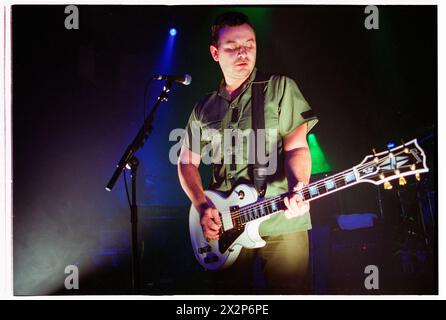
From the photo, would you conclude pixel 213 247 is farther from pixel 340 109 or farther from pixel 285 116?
pixel 340 109

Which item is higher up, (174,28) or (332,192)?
(174,28)

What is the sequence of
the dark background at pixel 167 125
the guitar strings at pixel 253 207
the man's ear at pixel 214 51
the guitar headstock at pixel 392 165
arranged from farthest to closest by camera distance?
the man's ear at pixel 214 51
the dark background at pixel 167 125
the guitar strings at pixel 253 207
the guitar headstock at pixel 392 165

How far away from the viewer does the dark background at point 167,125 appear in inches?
137

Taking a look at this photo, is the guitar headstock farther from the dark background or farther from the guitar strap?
the guitar strap

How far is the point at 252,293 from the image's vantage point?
3500mm

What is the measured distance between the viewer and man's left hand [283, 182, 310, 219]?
3342mm

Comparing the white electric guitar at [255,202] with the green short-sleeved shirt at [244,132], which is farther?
the green short-sleeved shirt at [244,132]

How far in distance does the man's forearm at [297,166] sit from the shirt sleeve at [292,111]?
15cm

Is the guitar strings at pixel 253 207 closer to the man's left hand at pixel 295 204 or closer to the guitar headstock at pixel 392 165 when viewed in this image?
the man's left hand at pixel 295 204

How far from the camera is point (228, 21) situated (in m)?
3.55

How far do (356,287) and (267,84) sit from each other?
1.59 m

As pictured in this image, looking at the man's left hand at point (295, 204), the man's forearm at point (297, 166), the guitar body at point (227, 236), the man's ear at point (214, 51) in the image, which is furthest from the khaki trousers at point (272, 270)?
the man's ear at point (214, 51)

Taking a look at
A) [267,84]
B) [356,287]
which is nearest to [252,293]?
[356,287]

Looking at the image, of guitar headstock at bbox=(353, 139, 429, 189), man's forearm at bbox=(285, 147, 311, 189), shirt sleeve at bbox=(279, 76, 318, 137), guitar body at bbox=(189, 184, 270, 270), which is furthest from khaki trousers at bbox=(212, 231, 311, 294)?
shirt sleeve at bbox=(279, 76, 318, 137)
